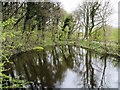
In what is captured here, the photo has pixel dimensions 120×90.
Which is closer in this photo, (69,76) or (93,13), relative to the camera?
(69,76)

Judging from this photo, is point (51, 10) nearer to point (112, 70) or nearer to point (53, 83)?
point (112, 70)

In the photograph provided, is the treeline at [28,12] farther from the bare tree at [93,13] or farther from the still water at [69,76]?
the still water at [69,76]

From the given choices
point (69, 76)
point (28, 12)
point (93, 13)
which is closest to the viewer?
point (69, 76)

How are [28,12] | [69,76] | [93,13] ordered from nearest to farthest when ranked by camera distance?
[69,76] → [28,12] → [93,13]

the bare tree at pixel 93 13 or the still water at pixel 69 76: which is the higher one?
the bare tree at pixel 93 13

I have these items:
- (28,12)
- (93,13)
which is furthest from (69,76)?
(93,13)

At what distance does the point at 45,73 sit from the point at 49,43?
19.9 metres

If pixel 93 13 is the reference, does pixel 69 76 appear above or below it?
below

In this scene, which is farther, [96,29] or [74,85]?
[96,29]

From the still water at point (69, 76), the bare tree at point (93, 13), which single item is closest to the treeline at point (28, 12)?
the bare tree at point (93, 13)

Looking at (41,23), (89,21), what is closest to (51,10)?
(41,23)

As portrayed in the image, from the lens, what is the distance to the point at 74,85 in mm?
9867

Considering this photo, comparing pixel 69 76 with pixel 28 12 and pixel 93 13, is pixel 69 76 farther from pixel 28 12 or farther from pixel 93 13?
pixel 93 13

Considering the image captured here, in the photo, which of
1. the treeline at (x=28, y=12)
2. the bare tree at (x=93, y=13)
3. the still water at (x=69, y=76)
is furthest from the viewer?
the bare tree at (x=93, y=13)
